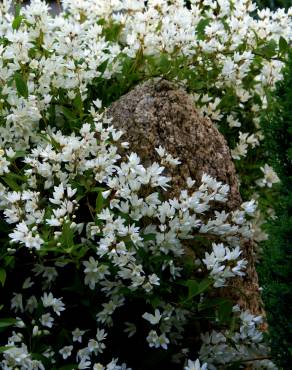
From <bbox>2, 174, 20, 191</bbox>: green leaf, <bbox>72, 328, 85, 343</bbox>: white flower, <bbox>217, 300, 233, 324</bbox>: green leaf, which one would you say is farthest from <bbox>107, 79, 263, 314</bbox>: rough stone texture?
<bbox>72, 328, 85, 343</bbox>: white flower

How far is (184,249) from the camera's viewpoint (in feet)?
10.4

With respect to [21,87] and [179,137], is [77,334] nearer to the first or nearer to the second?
[179,137]

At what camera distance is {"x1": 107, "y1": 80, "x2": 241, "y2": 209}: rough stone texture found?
3320 mm

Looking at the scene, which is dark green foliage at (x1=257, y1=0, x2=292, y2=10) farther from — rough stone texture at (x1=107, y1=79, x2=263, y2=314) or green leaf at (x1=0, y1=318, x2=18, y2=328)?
green leaf at (x1=0, y1=318, x2=18, y2=328)

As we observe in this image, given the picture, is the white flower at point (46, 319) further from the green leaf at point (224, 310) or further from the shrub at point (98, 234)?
the green leaf at point (224, 310)

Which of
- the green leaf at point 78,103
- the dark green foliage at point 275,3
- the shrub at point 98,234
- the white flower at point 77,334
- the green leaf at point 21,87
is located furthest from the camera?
the dark green foliage at point 275,3

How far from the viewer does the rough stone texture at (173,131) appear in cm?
332

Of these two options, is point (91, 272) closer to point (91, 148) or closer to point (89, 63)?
point (91, 148)

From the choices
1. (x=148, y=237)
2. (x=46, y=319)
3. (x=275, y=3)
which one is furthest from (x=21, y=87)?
(x=275, y=3)

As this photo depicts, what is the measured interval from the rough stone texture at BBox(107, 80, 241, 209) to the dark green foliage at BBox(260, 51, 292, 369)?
1.53ft

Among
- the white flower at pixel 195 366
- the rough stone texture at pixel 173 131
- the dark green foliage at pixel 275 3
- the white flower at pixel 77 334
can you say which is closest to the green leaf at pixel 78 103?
the rough stone texture at pixel 173 131

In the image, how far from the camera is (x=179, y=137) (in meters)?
3.37

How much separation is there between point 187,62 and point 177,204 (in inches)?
47.9

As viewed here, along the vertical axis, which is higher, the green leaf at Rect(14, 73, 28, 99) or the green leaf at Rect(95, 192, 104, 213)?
the green leaf at Rect(14, 73, 28, 99)
